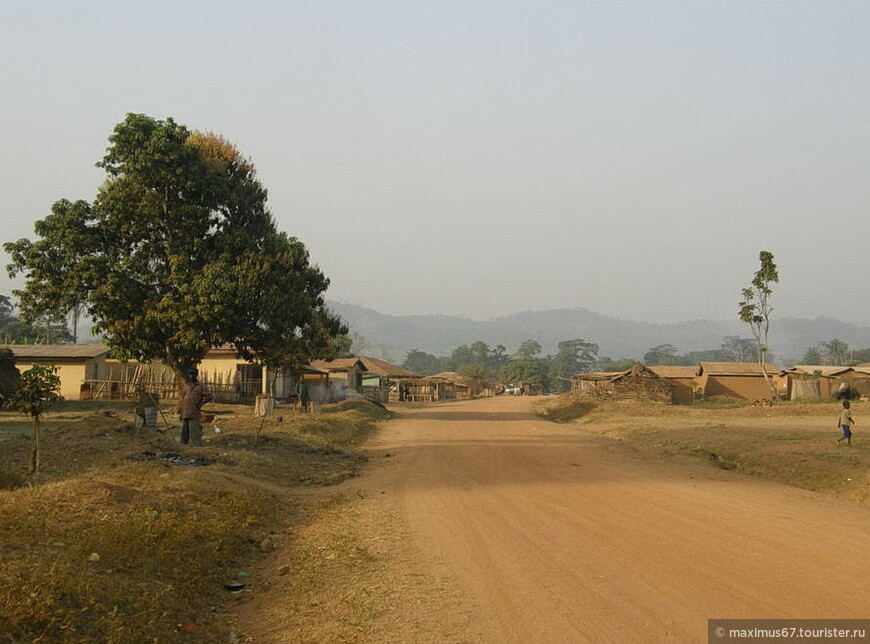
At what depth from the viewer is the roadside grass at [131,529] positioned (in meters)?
4.85

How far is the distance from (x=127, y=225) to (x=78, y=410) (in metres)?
8.26

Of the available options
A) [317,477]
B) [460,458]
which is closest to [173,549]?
[317,477]

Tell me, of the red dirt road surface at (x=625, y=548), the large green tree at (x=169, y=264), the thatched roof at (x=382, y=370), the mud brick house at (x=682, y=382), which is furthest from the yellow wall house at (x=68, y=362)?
the mud brick house at (x=682, y=382)

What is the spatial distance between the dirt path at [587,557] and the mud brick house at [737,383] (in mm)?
46811

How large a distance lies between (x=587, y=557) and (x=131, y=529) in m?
4.90

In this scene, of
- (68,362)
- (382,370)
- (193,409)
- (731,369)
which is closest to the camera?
(193,409)

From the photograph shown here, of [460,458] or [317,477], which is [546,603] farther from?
[460,458]

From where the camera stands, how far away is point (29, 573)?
5191mm

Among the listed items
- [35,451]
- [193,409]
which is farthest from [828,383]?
[35,451]

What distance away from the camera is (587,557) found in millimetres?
6855

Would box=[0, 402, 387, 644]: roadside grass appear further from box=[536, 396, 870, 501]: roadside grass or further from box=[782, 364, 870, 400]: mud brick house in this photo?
box=[782, 364, 870, 400]: mud brick house

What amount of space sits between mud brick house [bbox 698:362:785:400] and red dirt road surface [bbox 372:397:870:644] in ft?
151

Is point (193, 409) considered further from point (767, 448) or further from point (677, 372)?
point (677, 372)

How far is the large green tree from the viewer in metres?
26.0
